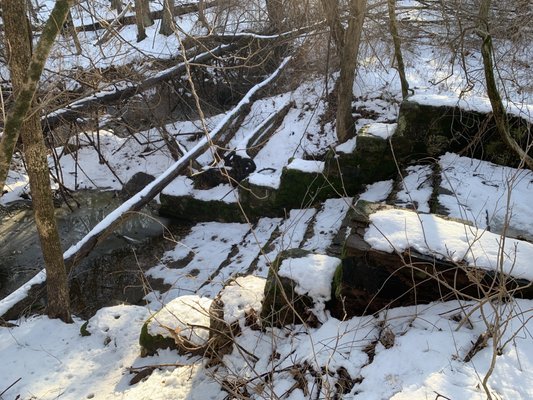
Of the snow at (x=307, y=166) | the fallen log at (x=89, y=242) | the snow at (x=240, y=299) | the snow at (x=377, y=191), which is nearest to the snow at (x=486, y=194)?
the snow at (x=377, y=191)

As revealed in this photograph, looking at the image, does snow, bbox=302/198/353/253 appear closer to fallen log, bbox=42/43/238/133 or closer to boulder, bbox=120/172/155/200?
fallen log, bbox=42/43/238/133

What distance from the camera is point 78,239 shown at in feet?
25.5

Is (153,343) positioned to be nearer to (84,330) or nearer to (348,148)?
(84,330)

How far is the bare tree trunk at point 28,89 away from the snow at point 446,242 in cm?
264

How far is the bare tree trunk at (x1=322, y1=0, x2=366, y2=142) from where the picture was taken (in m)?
6.43

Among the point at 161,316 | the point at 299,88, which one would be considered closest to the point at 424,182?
the point at 161,316

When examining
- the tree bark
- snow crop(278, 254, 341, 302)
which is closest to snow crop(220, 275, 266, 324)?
snow crop(278, 254, 341, 302)

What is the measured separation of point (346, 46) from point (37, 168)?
15.8 ft

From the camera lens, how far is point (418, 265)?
10.2ft

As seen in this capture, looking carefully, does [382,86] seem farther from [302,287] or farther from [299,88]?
[302,287]

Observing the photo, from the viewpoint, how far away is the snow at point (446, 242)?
3.00 m

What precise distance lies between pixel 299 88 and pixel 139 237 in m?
5.87

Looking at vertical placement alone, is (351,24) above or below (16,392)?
above

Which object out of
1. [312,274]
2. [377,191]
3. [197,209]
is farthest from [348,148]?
[312,274]
